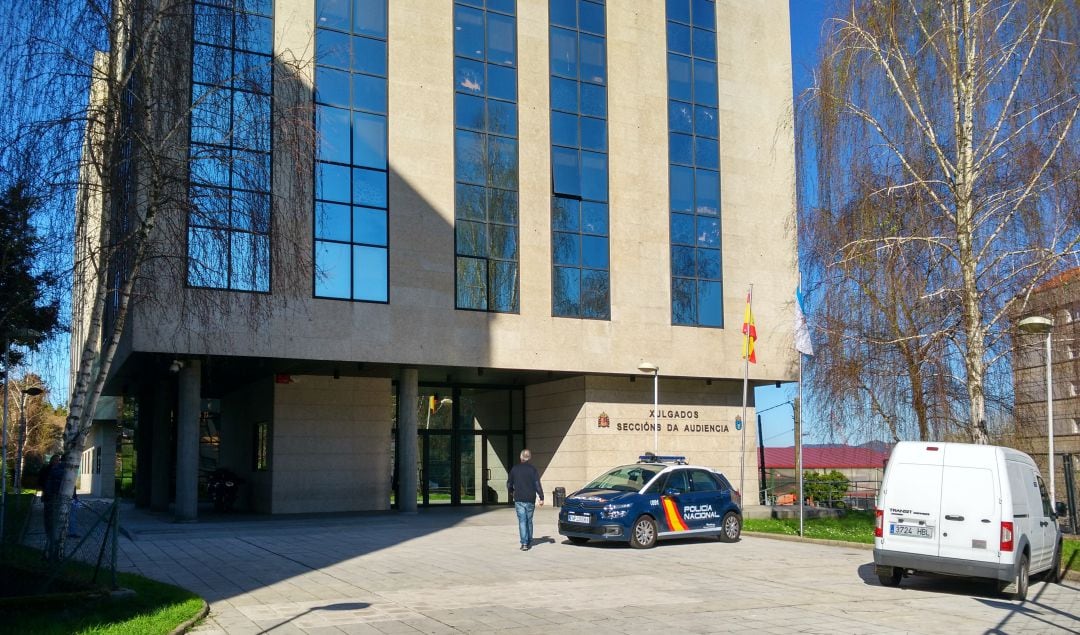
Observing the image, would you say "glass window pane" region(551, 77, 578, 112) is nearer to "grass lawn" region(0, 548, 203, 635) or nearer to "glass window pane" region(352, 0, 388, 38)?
"glass window pane" region(352, 0, 388, 38)

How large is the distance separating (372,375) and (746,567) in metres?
17.6

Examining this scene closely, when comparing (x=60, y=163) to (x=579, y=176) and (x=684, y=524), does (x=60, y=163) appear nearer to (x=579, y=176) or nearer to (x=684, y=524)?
(x=684, y=524)

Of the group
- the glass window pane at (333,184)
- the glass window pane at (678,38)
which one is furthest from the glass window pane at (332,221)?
the glass window pane at (678,38)

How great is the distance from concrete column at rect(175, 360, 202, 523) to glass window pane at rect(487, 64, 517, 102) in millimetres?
11837

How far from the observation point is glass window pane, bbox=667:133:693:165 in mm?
32688

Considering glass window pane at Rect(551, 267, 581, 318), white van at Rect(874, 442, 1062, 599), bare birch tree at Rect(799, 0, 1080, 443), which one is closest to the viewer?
white van at Rect(874, 442, 1062, 599)

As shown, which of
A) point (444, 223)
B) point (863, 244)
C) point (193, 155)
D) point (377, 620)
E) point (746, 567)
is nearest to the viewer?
point (377, 620)

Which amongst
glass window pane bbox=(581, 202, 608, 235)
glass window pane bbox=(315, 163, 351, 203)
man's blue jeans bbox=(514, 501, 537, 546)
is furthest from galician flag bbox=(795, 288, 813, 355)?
glass window pane bbox=(315, 163, 351, 203)

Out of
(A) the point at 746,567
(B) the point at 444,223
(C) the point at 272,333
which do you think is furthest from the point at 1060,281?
(C) the point at 272,333

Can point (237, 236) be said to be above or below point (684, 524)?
above

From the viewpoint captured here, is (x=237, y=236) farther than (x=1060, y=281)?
No

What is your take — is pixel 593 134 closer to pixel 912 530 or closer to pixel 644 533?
pixel 644 533

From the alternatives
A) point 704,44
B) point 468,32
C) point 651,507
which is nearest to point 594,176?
point 468,32

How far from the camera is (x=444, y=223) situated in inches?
1128
